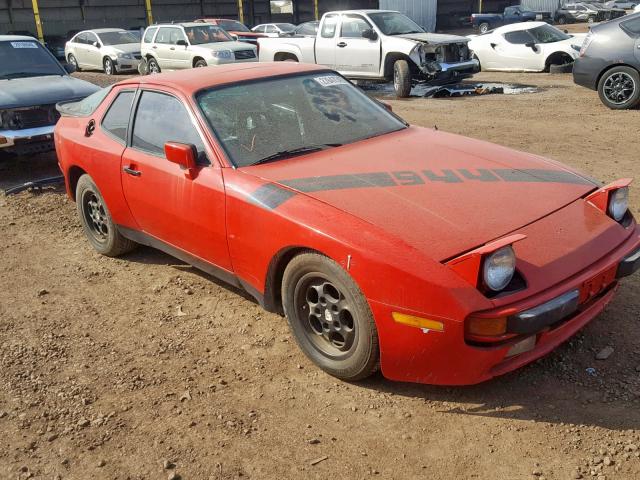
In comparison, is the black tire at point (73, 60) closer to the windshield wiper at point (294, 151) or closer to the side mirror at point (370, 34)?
the side mirror at point (370, 34)

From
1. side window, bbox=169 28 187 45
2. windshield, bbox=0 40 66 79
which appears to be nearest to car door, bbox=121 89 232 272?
windshield, bbox=0 40 66 79

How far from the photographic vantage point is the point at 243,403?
301cm

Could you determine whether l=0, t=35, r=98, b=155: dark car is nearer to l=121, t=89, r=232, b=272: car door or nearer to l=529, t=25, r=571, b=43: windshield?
l=121, t=89, r=232, b=272: car door

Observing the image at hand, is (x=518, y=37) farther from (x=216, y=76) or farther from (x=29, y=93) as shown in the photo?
(x=216, y=76)

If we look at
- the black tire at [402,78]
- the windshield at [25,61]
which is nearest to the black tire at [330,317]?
the windshield at [25,61]

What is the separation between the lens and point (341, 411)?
2908 mm

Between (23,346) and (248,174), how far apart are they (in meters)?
1.79

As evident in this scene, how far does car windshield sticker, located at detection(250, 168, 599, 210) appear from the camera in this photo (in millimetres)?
3189

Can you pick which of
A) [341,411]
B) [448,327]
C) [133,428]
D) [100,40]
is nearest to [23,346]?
[133,428]

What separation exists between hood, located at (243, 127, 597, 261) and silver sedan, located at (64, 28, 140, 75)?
1731 cm

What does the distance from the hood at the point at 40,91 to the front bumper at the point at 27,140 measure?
0.35m

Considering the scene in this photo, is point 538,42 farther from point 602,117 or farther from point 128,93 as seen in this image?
point 128,93

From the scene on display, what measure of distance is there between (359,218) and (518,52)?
44.2 feet

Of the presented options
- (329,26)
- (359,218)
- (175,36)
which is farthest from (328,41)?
(359,218)
